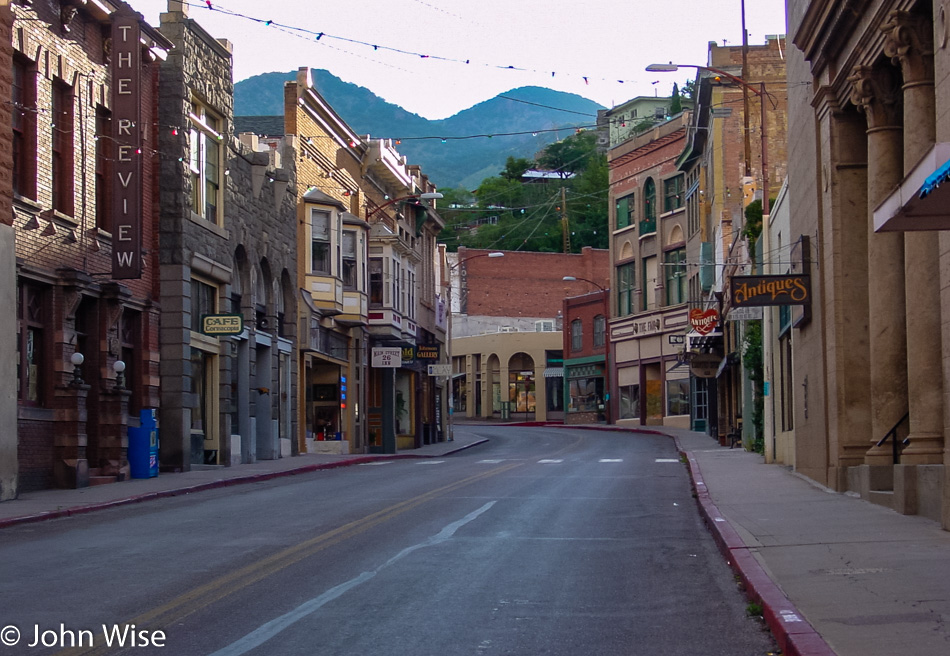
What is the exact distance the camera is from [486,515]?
16656 mm

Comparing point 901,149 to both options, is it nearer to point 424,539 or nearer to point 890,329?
point 890,329

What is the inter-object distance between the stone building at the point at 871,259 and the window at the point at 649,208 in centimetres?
4405

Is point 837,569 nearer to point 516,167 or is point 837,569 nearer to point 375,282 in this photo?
point 375,282

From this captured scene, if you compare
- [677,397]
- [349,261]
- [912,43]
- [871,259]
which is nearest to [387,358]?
[349,261]

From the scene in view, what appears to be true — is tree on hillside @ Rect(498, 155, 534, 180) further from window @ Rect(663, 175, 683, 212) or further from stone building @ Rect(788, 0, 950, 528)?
stone building @ Rect(788, 0, 950, 528)

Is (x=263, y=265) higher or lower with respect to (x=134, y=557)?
higher

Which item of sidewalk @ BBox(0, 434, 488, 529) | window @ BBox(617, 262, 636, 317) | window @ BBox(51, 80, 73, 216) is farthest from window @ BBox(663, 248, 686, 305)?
window @ BBox(51, 80, 73, 216)

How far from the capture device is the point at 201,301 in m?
30.8

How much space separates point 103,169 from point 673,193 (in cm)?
4286

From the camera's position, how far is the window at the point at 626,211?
→ 6906 cm

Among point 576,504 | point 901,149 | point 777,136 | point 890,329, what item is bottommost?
point 576,504

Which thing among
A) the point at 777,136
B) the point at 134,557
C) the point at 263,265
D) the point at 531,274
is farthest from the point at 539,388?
the point at 134,557

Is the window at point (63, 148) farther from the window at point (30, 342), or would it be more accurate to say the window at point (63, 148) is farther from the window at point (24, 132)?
the window at point (30, 342)

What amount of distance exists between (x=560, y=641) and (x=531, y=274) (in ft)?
277
